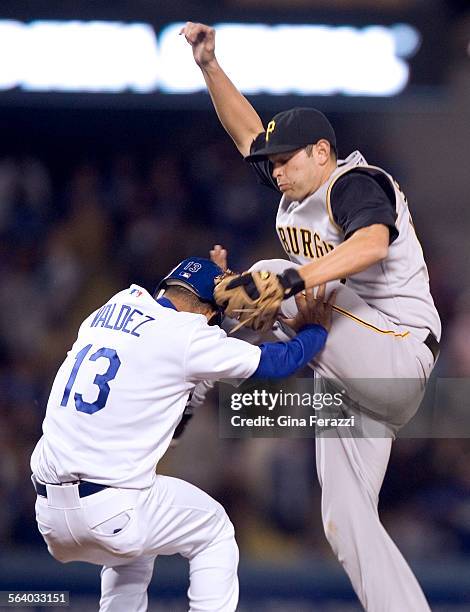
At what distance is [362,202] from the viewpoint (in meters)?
2.00

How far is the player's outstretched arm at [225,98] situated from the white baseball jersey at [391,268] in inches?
11.3

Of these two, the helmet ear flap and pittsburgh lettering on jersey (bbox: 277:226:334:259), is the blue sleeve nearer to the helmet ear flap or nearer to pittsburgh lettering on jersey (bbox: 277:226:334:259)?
the helmet ear flap

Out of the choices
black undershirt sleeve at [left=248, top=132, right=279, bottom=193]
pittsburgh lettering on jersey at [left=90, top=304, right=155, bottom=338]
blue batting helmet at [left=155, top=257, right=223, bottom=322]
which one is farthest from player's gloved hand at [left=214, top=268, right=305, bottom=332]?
black undershirt sleeve at [left=248, top=132, right=279, bottom=193]

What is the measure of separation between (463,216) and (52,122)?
144cm

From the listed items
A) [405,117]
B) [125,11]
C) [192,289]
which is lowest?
[192,289]

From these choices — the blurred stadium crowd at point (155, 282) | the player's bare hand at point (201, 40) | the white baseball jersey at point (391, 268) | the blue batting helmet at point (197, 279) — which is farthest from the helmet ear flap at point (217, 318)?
the blurred stadium crowd at point (155, 282)

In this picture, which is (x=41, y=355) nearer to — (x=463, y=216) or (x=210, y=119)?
(x=210, y=119)

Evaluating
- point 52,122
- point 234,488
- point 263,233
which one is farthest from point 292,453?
point 52,122

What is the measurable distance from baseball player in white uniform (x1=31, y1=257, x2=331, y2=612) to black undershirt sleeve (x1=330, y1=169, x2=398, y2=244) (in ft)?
0.82

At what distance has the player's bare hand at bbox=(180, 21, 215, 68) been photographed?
2410 mm

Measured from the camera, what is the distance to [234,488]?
3.52 m

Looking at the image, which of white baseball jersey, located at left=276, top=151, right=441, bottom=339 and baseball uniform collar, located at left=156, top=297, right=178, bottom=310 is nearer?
baseball uniform collar, located at left=156, top=297, right=178, bottom=310

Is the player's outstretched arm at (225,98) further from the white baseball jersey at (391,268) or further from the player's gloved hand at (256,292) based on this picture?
the player's gloved hand at (256,292)

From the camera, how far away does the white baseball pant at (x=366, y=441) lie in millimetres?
2148
